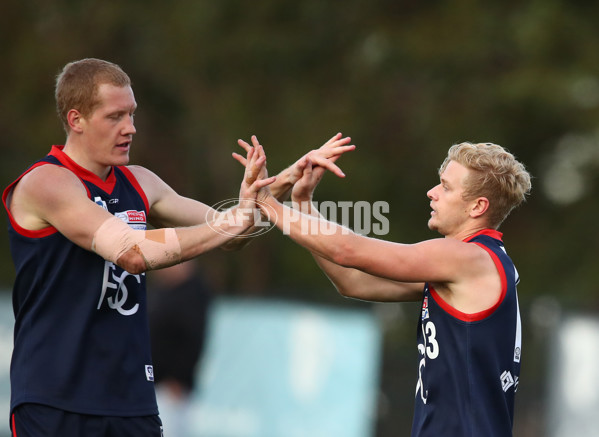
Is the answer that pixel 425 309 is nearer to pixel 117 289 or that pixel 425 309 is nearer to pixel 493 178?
pixel 493 178

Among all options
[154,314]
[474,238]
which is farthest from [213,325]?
[474,238]

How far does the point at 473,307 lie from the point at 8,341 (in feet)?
24.0

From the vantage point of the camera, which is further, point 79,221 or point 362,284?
point 362,284

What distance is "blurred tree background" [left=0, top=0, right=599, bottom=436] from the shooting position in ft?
48.3

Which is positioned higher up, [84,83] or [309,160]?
[84,83]

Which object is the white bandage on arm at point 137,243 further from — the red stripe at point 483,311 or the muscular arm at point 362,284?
the red stripe at point 483,311

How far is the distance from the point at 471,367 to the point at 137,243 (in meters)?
1.63

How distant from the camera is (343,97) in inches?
622

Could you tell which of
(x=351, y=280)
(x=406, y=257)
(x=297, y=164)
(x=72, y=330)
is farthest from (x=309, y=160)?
(x=72, y=330)

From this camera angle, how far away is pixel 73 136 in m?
4.49

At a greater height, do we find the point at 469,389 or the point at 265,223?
the point at 265,223

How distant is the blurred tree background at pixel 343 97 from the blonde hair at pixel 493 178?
10079 mm

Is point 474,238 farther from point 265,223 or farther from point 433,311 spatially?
point 265,223

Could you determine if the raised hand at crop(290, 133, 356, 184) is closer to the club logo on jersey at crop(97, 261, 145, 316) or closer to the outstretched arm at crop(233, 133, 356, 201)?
the outstretched arm at crop(233, 133, 356, 201)
